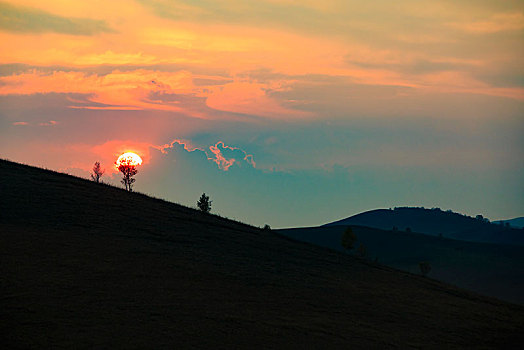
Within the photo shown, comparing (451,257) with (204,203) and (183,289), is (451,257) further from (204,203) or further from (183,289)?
(183,289)

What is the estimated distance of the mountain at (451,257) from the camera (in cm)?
11520

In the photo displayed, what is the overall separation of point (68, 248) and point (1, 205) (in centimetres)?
1130

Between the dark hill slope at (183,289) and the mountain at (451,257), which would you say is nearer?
the dark hill slope at (183,289)

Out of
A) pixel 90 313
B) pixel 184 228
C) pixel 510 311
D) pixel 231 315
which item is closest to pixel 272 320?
pixel 231 315

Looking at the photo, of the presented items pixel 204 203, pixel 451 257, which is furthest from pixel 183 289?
pixel 451 257

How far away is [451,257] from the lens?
143 meters

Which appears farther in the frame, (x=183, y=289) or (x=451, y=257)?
(x=451, y=257)

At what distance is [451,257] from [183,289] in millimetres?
123201

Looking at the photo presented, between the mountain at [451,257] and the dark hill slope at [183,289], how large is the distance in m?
64.8

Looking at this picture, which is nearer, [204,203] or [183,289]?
[183,289]

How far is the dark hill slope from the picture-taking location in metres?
24.0

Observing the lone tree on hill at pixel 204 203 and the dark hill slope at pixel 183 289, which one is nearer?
the dark hill slope at pixel 183 289

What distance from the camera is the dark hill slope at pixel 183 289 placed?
24000mm

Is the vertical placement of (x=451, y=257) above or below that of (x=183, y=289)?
above
